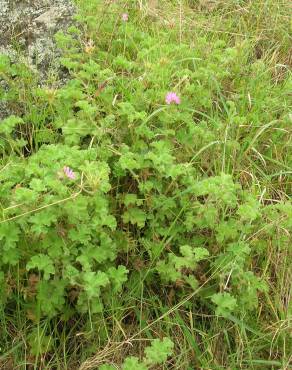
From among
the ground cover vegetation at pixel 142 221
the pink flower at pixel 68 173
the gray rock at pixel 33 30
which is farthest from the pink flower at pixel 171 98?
the pink flower at pixel 68 173

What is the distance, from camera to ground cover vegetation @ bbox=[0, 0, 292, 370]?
1.82 metres

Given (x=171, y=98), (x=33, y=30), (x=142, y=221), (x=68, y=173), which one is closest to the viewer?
(x=68, y=173)

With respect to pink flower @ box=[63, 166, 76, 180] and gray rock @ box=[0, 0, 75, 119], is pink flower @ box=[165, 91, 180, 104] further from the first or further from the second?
pink flower @ box=[63, 166, 76, 180]

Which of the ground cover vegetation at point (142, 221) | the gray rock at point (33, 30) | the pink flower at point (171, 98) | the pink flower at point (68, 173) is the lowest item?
the ground cover vegetation at point (142, 221)

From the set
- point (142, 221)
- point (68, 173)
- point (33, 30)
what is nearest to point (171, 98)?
point (142, 221)

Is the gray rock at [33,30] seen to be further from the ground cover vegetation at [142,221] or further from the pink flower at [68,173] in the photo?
the pink flower at [68,173]

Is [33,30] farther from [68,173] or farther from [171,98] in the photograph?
[68,173]

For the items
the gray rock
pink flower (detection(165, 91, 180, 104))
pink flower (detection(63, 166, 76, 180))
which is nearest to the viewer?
pink flower (detection(63, 166, 76, 180))

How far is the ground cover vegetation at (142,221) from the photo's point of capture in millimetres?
1823

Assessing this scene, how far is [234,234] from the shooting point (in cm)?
204

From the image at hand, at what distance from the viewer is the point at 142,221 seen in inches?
82.3

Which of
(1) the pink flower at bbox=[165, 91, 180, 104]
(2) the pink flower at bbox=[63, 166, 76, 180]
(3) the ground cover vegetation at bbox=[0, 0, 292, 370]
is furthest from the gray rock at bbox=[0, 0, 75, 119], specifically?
(2) the pink flower at bbox=[63, 166, 76, 180]

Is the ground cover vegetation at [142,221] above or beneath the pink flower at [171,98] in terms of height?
beneath

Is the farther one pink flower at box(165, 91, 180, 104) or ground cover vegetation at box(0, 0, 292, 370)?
pink flower at box(165, 91, 180, 104)
